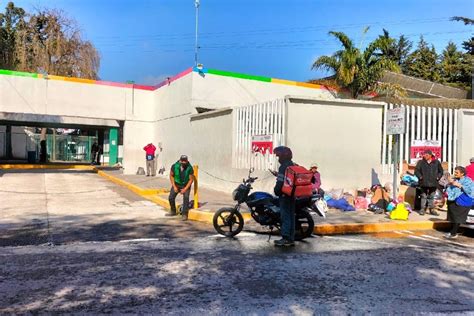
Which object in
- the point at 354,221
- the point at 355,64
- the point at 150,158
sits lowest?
the point at 354,221

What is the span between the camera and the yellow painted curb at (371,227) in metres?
9.53

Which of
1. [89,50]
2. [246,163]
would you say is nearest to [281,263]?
[246,163]

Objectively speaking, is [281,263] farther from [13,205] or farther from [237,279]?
[13,205]

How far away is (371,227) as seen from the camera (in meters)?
9.90

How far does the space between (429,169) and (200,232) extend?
608cm

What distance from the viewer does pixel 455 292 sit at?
530 cm

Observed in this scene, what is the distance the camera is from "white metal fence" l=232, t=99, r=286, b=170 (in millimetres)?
13297

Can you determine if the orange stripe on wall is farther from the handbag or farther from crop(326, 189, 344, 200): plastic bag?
the handbag

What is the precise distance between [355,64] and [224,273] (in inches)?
720

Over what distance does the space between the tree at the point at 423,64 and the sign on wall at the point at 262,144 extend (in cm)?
3893

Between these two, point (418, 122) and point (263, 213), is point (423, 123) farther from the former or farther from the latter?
point (263, 213)

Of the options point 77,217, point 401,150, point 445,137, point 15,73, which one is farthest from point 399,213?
point 15,73

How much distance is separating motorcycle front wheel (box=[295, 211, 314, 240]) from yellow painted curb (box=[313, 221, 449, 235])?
813 millimetres

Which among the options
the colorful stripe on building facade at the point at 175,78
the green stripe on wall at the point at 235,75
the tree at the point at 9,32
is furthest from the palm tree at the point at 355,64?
the tree at the point at 9,32
